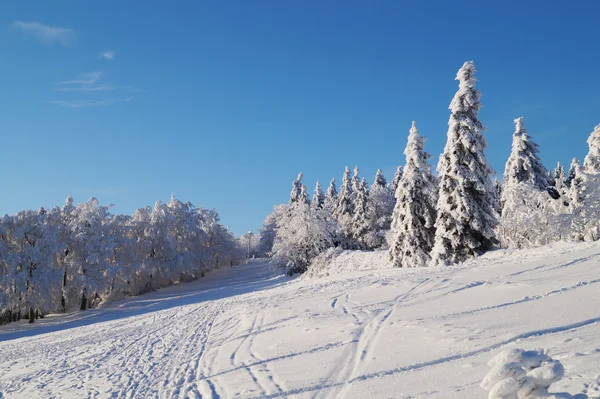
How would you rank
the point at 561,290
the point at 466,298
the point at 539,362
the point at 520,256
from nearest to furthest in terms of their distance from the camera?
the point at 539,362 → the point at 561,290 → the point at 466,298 → the point at 520,256

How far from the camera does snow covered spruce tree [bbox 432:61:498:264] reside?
22.3 m

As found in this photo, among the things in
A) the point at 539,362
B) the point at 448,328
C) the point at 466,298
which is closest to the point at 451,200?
the point at 466,298

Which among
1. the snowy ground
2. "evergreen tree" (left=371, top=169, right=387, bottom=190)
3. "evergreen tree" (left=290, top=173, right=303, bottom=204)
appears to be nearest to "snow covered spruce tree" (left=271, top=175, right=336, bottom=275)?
the snowy ground

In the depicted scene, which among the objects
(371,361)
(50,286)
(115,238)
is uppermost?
(115,238)

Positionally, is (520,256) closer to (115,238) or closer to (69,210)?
(115,238)

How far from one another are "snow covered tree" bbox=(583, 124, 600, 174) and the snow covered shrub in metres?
26.2

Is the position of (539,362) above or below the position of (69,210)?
below

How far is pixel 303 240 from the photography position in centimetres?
4016

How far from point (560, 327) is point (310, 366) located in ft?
15.7

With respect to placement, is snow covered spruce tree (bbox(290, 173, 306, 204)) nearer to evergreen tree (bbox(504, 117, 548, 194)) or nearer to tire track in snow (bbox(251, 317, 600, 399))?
evergreen tree (bbox(504, 117, 548, 194))

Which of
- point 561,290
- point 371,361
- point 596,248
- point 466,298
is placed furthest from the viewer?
point 596,248

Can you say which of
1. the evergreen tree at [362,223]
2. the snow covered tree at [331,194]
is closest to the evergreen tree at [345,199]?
the evergreen tree at [362,223]

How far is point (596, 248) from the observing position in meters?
15.2

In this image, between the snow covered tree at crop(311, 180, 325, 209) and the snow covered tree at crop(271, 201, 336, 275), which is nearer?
the snow covered tree at crop(271, 201, 336, 275)
